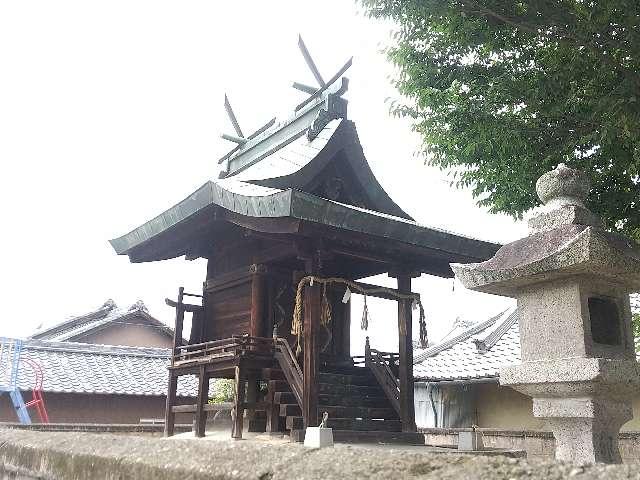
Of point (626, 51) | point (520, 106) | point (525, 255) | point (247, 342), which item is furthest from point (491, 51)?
point (247, 342)

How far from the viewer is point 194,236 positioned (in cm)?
1103

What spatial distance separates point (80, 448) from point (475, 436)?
809 centimetres

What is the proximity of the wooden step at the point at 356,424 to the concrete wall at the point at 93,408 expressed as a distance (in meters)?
15.4

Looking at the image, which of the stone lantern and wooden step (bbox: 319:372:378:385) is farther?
wooden step (bbox: 319:372:378:385)

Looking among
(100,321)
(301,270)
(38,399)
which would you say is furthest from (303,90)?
(100,321)

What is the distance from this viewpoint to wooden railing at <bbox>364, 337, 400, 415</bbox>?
9789 mm

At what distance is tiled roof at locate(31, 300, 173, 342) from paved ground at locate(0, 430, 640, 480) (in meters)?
28.0

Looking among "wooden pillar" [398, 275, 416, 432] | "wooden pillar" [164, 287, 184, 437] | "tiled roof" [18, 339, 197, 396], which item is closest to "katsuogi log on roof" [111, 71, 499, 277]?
"wooden pillar" [398, 275, 416, 432]

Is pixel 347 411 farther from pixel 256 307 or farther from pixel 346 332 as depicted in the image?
pixel 256 307

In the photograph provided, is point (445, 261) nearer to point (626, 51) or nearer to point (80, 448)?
point (626, 51)

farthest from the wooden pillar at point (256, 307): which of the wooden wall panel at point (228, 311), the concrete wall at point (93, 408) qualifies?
the concrete wall at point (93, 408)

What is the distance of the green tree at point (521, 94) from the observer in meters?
6.86

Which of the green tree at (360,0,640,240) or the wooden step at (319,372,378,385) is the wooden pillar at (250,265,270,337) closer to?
the wooden step at (319,372,378,385)

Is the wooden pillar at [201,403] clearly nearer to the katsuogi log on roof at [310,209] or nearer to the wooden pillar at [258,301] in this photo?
the wooden pillar at [258,301]
